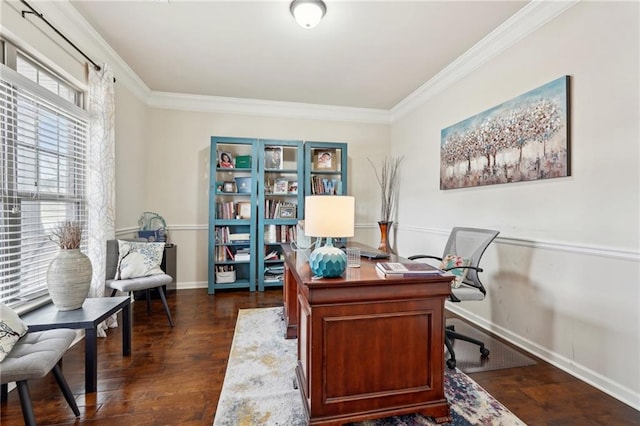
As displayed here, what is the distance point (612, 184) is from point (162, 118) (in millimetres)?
4589

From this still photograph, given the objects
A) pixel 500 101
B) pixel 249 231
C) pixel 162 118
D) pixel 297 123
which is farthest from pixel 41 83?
pixel 500 101

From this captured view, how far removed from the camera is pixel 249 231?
4121 mm

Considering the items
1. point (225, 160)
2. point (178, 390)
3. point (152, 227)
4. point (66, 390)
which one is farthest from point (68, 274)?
point (225, 160)

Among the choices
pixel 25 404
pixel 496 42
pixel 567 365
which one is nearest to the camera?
pixel 25 404

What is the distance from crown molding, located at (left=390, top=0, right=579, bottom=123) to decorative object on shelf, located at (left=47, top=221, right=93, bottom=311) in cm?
355

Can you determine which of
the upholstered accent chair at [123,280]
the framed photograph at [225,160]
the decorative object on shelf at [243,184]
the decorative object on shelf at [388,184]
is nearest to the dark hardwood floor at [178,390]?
the upholstered accent chair at [123,280]

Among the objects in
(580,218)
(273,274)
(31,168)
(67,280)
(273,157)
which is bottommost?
(273,274)

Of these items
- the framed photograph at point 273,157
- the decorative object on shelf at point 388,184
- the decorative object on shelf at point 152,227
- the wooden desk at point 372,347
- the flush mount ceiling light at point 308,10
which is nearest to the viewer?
the wooden desk at point 372,347

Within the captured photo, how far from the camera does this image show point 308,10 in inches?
81.6

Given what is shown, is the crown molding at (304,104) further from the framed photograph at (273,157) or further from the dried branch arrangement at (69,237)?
the dried branch arrangement at (69,237)

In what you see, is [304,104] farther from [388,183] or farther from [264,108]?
[388,183]

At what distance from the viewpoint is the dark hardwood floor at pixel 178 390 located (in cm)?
155

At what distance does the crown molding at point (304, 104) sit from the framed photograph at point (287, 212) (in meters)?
1.37

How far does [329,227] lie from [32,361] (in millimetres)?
1451
